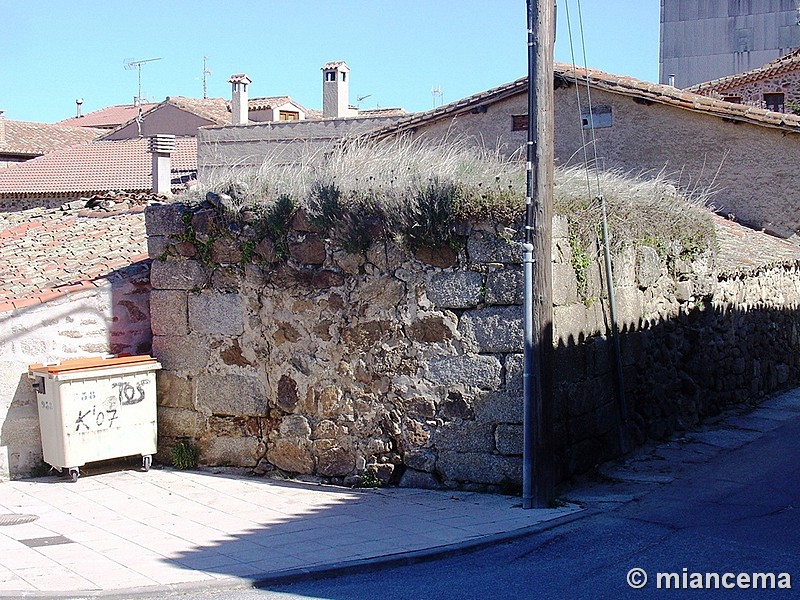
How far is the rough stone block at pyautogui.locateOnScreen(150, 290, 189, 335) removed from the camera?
375 inches

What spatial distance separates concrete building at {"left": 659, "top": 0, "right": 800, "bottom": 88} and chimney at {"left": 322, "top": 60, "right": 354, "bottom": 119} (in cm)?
1569

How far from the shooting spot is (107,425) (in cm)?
902

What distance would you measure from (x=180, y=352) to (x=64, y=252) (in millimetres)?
3466

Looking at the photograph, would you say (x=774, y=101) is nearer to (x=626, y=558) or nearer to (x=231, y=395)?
(x=231, y=395)

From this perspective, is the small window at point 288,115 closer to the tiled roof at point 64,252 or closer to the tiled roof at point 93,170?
the tiled roof at point 93,170

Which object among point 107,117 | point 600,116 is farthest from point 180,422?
point 107,117

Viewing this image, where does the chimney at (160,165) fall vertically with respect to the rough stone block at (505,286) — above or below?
above

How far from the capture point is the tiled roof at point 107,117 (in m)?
46.3

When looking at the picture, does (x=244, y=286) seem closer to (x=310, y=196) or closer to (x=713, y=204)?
(x=310, y=196)

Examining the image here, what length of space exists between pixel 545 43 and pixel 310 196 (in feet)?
8.25

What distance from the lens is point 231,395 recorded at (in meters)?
9.27

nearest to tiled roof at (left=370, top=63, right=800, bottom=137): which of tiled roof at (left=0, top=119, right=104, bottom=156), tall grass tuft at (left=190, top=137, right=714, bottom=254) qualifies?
tall grass tuft at (left=190, top=137, right=714, bottom=254)

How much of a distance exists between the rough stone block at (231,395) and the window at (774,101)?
20.1 m

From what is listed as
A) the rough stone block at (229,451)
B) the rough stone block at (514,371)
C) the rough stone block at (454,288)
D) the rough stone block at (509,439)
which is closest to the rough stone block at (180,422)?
the rough stone block at (229,451)
